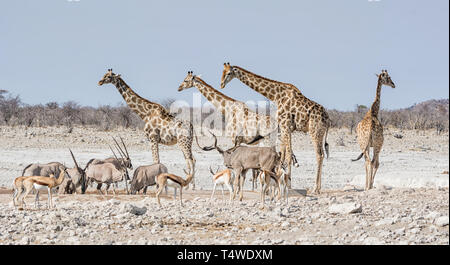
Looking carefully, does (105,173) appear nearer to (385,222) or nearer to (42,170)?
(42,170)

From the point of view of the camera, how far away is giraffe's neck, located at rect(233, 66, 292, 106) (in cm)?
1398

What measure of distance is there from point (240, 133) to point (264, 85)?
3.82ft

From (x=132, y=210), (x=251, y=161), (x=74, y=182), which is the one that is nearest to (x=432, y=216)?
(x=251, y=161)

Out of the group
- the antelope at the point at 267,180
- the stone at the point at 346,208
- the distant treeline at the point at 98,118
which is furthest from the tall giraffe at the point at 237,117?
the distant treeline at the point at 98,118

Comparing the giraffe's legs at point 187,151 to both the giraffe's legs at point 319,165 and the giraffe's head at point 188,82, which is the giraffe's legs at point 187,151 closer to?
the giraffe's head at point 188,82

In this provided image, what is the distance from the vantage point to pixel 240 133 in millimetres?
14539

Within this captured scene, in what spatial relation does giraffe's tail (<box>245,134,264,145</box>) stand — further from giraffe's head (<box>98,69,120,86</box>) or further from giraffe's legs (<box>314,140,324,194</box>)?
giraffe's head (<box>98,69,120,86</box>)

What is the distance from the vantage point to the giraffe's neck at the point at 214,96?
49.5ft

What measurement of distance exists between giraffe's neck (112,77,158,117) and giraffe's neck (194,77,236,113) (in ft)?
4.08
